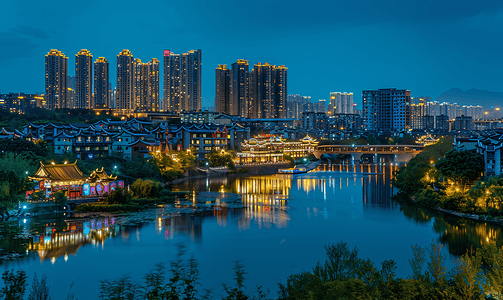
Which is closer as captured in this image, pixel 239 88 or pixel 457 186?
pixel 457 186

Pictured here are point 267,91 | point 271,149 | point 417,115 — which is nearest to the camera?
point 271,149

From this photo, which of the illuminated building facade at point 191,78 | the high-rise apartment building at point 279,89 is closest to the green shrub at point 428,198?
the illuminated building facade at point 191,78

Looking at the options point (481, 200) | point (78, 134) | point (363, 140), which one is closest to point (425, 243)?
point (481, 200)

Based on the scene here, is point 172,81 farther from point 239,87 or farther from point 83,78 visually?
point 83,78

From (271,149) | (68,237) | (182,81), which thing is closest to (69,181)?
(68,237)

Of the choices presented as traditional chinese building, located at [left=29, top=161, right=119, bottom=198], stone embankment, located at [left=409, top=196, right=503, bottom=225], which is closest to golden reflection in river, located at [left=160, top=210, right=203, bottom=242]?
traditional chinese building, located at [left=29, top=161, right=119, bottom=198]

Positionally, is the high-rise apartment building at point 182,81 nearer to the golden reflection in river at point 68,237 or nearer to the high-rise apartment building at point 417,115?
the high-rise apartment building at point 417,115

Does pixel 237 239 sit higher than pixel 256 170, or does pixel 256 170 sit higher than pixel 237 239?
pixel 256 170

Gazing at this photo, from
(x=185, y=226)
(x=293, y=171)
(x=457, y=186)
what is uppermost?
(x=457, y=186)

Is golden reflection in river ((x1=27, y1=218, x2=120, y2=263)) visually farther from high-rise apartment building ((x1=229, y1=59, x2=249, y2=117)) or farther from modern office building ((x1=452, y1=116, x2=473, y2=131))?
modern office building ((x1=452, y1=116, x2=473, y2=131))
